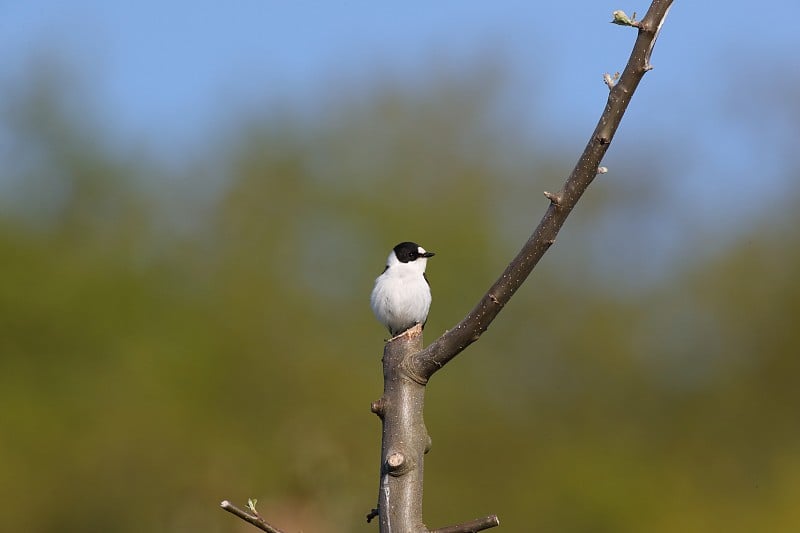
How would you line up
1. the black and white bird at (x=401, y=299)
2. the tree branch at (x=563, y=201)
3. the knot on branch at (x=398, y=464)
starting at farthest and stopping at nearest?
the black and white bird at (x=401, y=299) < the knot on branch at (x=398, y=464) < the tree branch at (x=563, y=201)

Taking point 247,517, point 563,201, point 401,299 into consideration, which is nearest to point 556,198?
point 563,201

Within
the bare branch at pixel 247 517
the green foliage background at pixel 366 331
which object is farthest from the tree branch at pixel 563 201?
the green foliage background at pixel 366 331

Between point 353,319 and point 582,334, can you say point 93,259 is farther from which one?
point 582,334

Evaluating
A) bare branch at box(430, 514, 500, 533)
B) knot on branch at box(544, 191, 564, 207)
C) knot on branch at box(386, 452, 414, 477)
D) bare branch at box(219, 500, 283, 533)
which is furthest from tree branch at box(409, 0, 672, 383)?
bare branch at box(219, 500, 283, 533)

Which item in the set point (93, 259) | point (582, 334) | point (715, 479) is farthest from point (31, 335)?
point (715, 479)

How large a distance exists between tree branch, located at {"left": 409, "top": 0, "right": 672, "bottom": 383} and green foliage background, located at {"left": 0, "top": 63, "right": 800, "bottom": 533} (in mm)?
27240

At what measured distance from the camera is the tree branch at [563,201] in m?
3.48

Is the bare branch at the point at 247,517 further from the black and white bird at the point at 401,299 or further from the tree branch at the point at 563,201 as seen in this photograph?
the black and white bird at the point at 401,299

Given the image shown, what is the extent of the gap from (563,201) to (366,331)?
32.5 metres

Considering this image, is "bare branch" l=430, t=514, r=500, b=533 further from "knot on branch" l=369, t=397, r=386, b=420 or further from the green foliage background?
the green foliage background

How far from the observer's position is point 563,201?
3654 millimetres

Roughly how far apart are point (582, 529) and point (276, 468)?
8406mm

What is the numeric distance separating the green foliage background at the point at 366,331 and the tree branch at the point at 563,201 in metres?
27.2

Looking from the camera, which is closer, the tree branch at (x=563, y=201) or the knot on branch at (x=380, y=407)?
the tree branch at (x=563, y=201)
